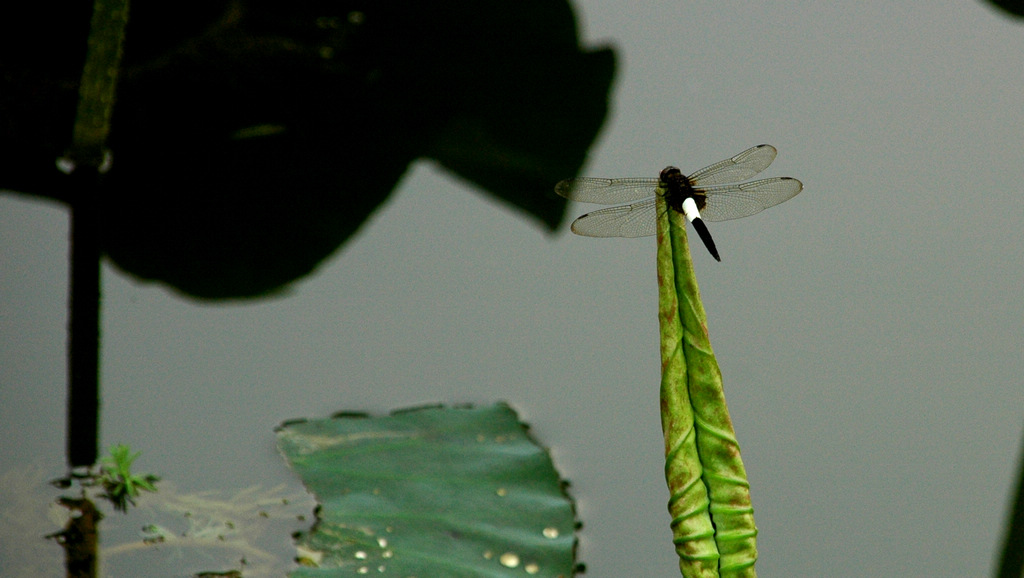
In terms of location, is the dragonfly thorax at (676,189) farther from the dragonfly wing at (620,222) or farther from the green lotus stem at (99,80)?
the green lotus stem at (99,80)

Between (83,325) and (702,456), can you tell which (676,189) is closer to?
(702,456)

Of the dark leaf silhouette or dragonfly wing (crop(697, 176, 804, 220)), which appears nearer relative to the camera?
dragonfly wing (crop(697, 176, 804, 220))

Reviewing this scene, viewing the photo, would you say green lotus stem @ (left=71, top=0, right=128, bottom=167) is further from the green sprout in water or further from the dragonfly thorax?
the dragonfly thorax

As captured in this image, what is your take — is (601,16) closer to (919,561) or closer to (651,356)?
(651,356)

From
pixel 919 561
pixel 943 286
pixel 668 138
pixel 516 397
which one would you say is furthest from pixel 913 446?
pixel 668 138

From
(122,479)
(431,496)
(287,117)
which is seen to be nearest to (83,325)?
(122,479)

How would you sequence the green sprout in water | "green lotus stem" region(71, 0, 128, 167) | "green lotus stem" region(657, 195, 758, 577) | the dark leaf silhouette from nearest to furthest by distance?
"green lotus stem" region(657, 195, 758, 577) → the green sprout in water → "green lotus stem" region(71, 0, 128, 167) → the dark leaf silhouette

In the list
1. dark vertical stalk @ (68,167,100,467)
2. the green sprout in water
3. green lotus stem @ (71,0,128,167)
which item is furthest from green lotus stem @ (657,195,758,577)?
green lotus stem @ (71,0,128,167)

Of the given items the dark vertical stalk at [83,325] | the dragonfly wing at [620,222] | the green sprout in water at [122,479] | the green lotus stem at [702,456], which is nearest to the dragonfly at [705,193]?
the dragonfly wing at [620,222]
